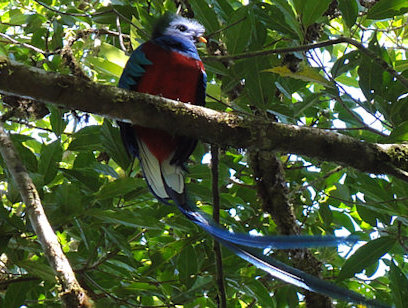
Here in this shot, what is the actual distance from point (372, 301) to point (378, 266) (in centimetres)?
167

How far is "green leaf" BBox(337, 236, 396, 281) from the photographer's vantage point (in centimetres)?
234

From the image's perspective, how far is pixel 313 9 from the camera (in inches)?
87.1

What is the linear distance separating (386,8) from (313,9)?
377 millimetres

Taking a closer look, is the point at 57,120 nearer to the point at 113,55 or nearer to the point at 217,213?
the point at 113,55

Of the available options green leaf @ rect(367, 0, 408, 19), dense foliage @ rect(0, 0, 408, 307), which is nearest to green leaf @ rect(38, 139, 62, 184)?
dense foliage @ rect(0, 0, 408, 307)

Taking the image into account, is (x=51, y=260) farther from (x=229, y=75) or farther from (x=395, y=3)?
(x=395, y=3)

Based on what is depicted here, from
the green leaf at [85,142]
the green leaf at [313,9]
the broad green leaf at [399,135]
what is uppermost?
the green leaf at [313,9]

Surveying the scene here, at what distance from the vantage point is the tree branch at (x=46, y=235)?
4.87ft

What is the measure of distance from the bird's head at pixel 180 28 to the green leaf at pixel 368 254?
50.4 inches

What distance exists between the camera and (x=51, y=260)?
1527 millimetres

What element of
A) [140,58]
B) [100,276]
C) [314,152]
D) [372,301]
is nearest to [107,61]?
[140,58]

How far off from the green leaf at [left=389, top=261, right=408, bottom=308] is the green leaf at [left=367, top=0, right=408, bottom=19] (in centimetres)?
110

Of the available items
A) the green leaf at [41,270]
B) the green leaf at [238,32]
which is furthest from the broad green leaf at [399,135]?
the green leaf at [41,270]

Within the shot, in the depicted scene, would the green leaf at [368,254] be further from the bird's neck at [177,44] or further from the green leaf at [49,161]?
the green leaf at [49,161]
